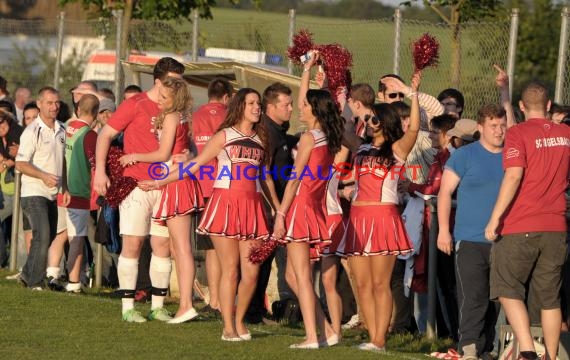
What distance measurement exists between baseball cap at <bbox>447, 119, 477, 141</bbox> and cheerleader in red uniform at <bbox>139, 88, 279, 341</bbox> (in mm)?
1887

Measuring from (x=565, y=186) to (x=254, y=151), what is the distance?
2364 mm

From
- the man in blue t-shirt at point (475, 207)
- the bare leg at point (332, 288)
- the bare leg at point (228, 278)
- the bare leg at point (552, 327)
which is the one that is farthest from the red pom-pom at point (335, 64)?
the bare leg at point (552, 327)

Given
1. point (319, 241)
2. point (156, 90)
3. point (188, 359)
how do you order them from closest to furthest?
point (188, 359)
point (319, 241)
point (156, 90)

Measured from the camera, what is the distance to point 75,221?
1387cm

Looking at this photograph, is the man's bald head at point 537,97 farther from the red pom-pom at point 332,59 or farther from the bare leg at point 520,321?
the red pom-pom at point 332,59

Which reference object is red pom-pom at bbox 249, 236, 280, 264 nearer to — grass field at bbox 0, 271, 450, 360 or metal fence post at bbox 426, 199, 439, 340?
grass field at bbox 0, 271, 450, 360

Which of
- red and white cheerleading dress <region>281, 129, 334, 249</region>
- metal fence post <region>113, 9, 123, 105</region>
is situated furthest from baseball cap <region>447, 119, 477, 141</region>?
metal fence post <region>113, 9, 123, 105</region>

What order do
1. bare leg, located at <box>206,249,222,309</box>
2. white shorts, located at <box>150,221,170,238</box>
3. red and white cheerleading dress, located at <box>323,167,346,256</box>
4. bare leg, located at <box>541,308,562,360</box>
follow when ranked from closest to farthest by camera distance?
bare leg, located at <box>541,308,562,360</box> < red and white cheerleading dress, located at <box>323,167,346,256</box> < white shorts, located at <box>150,221,170,238</box> < bare leg, located at <box>206,249,222,309</box>

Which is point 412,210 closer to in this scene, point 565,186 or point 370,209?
point 370,209

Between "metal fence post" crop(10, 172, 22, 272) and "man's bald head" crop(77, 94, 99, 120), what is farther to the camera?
"metal fence post" crop(10, 172, 22, 272)

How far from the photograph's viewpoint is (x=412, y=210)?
1169 centimetres

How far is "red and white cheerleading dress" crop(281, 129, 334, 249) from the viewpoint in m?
10.1

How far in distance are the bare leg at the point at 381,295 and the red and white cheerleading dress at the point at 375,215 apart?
0.36 ft

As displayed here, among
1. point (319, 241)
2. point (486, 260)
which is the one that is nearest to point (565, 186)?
point (486, 260)
